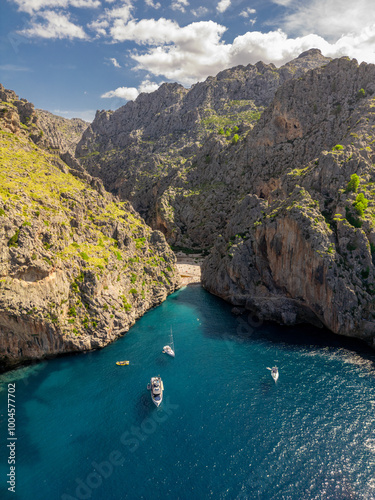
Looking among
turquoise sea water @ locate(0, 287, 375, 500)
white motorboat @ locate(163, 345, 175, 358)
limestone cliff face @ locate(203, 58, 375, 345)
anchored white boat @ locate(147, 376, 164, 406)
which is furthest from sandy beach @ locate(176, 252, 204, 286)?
anchored white boat @ locate(147, 376, 164, 406)

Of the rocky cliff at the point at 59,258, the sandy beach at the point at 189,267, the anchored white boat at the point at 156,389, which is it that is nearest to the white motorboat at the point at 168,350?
the anchored white boat at the point at 156,389

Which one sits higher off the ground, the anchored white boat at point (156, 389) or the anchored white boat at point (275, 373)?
the anchored white boat at point (275, 373)

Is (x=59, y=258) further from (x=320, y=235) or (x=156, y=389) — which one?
(x=320, y=235)

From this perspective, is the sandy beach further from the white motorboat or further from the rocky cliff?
the white motorboat

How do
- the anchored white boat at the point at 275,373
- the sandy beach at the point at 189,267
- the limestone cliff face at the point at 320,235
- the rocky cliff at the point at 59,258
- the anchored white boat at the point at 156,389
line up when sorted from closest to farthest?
the anchored white boat at the point at 156,389 < the anchored white boat at the point at 275,373 < the rocky cliff at the point at 59,258 < the limestone cliff face at the point at 320,235 < the sandy beach at the point at 189,267

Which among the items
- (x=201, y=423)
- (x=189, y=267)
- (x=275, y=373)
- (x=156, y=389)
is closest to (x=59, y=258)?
(x=156, y=389)

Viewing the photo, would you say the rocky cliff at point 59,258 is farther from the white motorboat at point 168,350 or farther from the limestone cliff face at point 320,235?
the limestone cliff face at point 320,235
